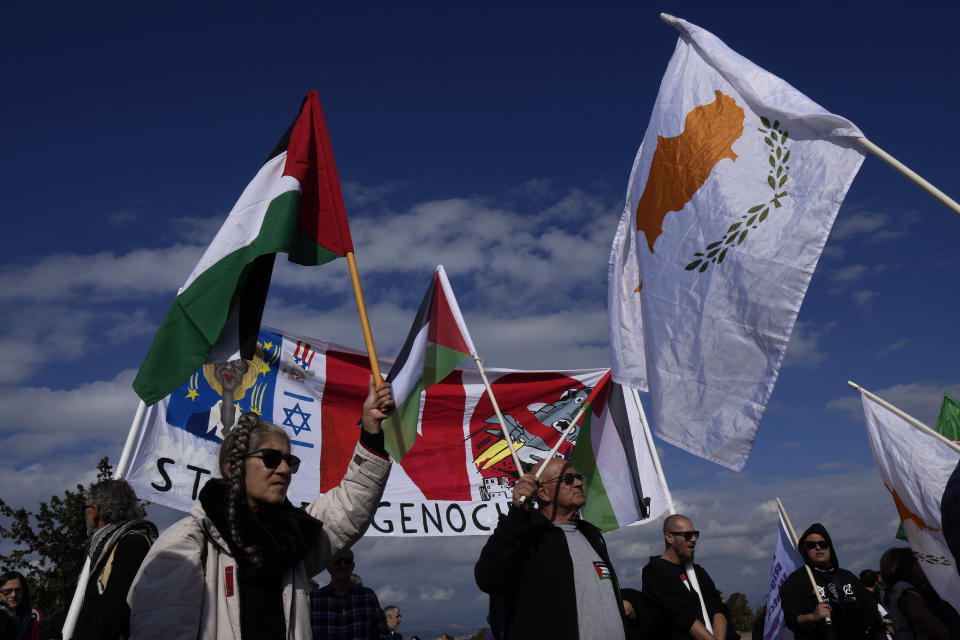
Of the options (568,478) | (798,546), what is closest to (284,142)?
(568,478)

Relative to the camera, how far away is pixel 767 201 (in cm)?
473

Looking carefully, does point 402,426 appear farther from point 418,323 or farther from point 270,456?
point 270,456

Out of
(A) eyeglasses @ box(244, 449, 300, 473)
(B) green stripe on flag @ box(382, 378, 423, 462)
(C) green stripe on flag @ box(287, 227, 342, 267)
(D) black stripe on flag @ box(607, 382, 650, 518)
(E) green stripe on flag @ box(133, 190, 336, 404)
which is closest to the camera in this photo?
(A) eyeglasses @ box(244, 449, 300, 473)

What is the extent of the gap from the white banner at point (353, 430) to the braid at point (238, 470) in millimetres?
4931

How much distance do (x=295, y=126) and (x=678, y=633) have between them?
446 centimetres

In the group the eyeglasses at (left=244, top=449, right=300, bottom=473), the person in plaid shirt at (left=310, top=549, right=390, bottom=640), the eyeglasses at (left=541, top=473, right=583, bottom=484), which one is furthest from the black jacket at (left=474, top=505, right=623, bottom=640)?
the person in plaid shirt at (left=310, top=549, right=390, bottom=640)

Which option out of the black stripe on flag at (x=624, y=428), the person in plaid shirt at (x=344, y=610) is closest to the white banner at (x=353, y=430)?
the black stripe on flag at (x=624, y=428)

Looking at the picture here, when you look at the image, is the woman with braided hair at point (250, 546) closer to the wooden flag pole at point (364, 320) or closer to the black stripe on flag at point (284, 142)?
the wooden flag pole at point (364, 320)

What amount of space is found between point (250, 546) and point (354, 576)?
4.74 m

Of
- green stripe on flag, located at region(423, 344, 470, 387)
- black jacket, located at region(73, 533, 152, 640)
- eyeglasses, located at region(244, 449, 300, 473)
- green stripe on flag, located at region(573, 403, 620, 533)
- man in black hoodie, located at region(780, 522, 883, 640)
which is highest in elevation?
green stripe on flag, located at region(423, 344, 470, 387)

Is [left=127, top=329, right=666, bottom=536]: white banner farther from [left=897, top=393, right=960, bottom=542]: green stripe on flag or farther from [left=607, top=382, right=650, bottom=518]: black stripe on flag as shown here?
[left=897, top=393, right=960, bottom=542]: green stripe on flag

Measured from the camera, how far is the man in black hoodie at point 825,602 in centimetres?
698

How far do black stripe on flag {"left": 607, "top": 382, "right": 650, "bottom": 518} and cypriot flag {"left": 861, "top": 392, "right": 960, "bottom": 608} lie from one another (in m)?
2.07

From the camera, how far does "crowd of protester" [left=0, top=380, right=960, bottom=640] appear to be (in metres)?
3.13
